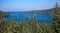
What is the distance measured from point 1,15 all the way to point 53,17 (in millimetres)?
850

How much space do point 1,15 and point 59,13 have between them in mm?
942

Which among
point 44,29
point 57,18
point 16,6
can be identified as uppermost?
point 16,6

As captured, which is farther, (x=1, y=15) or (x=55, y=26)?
(x=1, y=15)

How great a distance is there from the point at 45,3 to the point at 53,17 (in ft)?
0.84

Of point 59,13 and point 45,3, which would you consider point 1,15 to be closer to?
point 45,3

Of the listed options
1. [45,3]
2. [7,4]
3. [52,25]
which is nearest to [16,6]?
[7,4]

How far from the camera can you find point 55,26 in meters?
2.53

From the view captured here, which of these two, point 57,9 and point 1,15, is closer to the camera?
point 57,9

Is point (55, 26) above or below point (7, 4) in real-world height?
below

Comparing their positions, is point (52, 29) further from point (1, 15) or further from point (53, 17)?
point (1, 15)

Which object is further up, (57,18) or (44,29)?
(57,18)

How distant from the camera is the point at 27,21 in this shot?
8.50 feet

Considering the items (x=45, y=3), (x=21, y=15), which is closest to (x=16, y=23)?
(x=21, y=15)

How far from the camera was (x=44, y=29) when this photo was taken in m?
2.57
